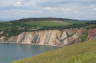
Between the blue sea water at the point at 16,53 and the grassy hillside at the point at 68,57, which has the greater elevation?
the grassy hillside at the point at 68,57

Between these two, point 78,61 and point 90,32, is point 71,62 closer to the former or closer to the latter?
point 78,61

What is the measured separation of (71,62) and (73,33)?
18758 centimetres

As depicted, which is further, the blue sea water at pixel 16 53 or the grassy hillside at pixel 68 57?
the blue sea water at pixel 16 53

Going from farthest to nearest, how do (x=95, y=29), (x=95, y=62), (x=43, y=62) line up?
(x=95, y=29) < (x=43, y=62) < (x=95, y=62)

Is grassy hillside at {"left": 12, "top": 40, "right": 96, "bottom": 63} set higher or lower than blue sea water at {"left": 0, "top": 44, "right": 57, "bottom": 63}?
higher

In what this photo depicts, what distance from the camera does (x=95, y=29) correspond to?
190 metres

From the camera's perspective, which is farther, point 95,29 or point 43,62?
point 95,29

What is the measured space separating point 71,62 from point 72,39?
187m

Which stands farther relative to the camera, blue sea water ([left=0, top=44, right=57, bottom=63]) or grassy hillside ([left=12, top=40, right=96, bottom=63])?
blue sea water ([left=0, top=44, right=57, bottom=63])

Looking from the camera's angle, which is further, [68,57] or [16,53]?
[16,53]

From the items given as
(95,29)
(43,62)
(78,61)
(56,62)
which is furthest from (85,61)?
(95,29)

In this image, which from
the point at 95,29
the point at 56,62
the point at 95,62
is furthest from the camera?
the point at 95,29

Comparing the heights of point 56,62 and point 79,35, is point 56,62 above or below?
above

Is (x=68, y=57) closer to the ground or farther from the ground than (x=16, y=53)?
farther from the ground
